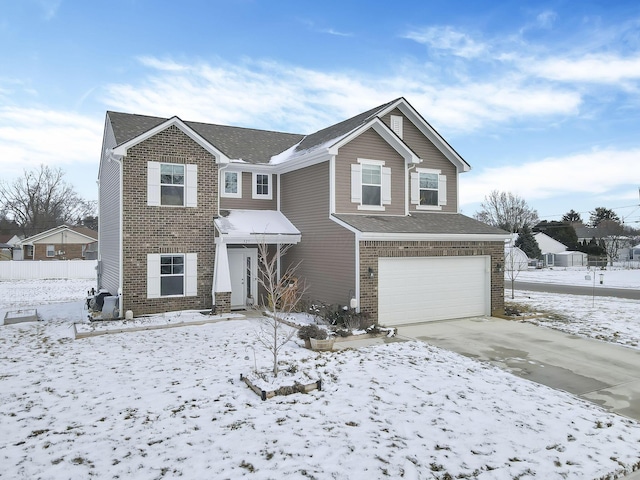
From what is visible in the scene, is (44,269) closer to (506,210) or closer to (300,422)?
(300,422)

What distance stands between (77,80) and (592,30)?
1919cm

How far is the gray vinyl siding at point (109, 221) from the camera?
14.5m

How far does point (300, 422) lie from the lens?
229 inches

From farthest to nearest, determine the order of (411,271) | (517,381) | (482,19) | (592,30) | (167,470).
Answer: (482,19) < (592,30) < (411,271) < (517,381) < (167,470)

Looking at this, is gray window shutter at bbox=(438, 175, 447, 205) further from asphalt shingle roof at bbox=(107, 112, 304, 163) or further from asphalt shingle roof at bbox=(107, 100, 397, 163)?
asphalt shingle roof at bbox=(107, 112, 304, 163)

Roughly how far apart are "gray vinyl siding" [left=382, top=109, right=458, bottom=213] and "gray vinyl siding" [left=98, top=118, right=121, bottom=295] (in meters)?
10.1

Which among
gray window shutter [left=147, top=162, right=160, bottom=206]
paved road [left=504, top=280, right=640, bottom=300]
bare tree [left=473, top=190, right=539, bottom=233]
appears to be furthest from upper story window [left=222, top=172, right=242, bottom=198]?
bare tree [left=473, top=190, right=539, bottom=233]

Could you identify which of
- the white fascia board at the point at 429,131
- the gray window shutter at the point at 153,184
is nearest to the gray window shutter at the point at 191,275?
the gray window shutter at the point at 153,184

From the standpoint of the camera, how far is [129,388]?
715 centimetres

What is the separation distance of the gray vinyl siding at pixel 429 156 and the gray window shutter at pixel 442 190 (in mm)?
200

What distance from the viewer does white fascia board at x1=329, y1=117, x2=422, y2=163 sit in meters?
13.7

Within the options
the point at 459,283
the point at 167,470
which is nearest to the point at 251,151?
the point at 459,283

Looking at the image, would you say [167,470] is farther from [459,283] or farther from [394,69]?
[394,69]

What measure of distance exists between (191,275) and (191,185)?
10.1ft
